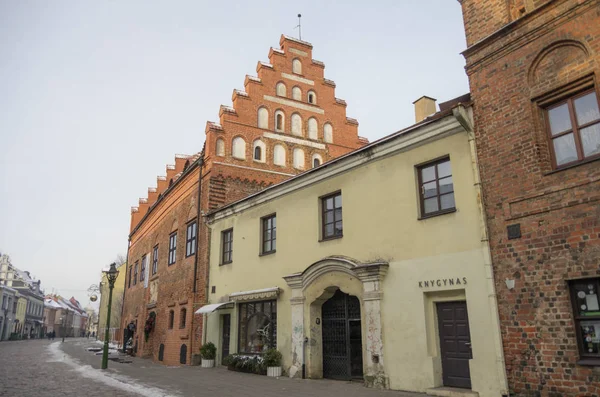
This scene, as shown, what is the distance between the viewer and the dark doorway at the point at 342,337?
1302 cm

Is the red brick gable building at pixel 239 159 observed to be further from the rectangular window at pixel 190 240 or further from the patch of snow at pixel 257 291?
the patch of snow at pixel 257 291

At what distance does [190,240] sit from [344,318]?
1083 centimetres

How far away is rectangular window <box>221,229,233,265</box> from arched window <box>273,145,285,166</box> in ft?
15.5

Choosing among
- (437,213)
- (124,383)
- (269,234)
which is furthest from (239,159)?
(437,213)

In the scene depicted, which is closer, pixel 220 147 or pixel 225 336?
pixel 225 336

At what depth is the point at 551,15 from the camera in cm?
898

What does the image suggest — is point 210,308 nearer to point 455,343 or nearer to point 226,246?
point 226,246

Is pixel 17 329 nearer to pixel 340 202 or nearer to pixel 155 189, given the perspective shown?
pixel 155 189

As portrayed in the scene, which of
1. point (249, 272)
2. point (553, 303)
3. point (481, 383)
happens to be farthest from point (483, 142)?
point (249, 272)

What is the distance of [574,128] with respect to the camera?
8531mm

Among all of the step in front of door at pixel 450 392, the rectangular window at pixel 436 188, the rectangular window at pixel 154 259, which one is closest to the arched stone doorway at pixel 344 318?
the step in front of door at pixel 450 392

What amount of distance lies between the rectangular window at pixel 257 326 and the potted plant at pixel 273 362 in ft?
2.51

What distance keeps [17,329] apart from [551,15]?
87770 mm

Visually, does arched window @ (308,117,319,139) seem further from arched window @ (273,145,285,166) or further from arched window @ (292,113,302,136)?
arched window @ (273,145,285,166)
